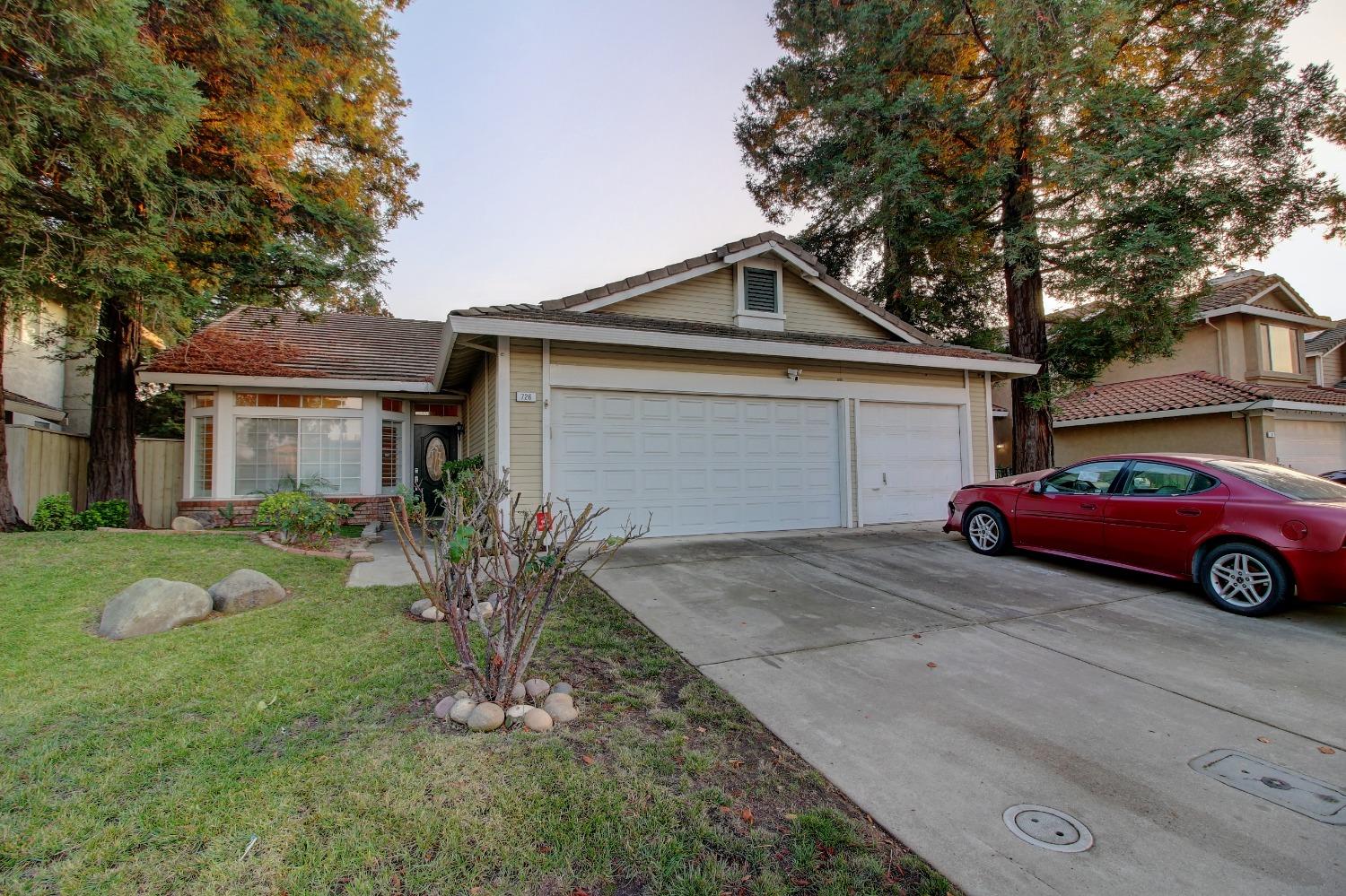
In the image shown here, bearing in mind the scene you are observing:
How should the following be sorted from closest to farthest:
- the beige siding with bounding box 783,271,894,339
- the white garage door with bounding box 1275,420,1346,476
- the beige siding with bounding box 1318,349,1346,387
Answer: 1. the beige siding with bounding box 783,271,894,339
2. the white garage door with bounding box 1275,420,1346,476
3. the beige siding with bounding box 1318,349,1346,387

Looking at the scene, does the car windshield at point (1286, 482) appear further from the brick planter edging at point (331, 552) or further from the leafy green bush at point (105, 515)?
the leafy green bush at point (105, 515)

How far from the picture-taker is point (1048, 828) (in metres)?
2.21

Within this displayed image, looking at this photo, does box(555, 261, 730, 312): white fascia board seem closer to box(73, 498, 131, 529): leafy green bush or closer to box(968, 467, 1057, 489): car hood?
box(968, 467, 1057, 489): car hood

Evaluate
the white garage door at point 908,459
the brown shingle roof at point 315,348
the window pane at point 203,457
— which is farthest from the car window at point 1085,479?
the window pane at point 203,457

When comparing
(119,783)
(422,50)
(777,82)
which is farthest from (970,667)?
(777,82)

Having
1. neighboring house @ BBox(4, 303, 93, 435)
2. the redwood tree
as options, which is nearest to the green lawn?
neighboring house @ BBox(4, 303, 93, 435)

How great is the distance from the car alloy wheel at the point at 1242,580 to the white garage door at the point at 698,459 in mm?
4834

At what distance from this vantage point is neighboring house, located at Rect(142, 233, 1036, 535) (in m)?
7.79

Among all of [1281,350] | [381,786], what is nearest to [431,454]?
[381,786]

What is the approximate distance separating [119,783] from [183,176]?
29.9 ft

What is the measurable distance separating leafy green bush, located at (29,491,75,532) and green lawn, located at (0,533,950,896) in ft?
23.0

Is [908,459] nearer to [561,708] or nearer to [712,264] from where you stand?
[712,264]

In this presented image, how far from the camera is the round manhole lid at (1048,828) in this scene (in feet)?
6.97

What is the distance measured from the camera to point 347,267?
9.92 m
